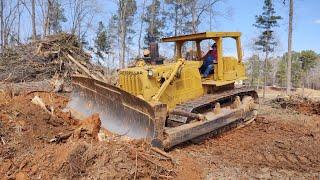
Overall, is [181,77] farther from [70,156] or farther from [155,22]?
[155,22]

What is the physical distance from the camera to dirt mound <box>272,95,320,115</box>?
45.6 ft

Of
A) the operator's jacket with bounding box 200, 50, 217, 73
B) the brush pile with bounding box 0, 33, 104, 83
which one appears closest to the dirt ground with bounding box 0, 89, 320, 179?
the operator's jacket with bounding box 200, 50, 217, 73

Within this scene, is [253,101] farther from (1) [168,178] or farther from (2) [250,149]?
(1) [168,178]

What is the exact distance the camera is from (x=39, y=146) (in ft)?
21.7

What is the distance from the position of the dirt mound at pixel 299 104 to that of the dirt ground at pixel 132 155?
15.7ft

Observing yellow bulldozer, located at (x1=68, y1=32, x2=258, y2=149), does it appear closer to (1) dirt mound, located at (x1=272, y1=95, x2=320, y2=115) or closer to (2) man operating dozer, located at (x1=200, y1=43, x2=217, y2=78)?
(2) man operating dozer, located at (x1=200, y1=43, x2=217, y2=78)

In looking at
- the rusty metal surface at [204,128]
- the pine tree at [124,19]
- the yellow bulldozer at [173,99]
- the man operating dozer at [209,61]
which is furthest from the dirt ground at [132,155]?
the pine tree at [124,19]

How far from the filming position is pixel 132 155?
6.27 metres

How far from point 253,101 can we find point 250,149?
3.10 meters

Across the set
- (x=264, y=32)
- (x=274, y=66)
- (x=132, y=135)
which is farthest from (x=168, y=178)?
(x=274, y=66)

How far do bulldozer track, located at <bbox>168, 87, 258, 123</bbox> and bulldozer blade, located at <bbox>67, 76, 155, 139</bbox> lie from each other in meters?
1.07

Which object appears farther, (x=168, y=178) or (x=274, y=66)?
(x=274, y=66)

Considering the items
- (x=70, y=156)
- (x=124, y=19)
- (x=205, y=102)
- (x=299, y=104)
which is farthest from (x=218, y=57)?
(x=124, y=19)

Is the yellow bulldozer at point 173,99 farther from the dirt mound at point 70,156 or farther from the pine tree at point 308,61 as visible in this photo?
the pine tree at point 308,61
